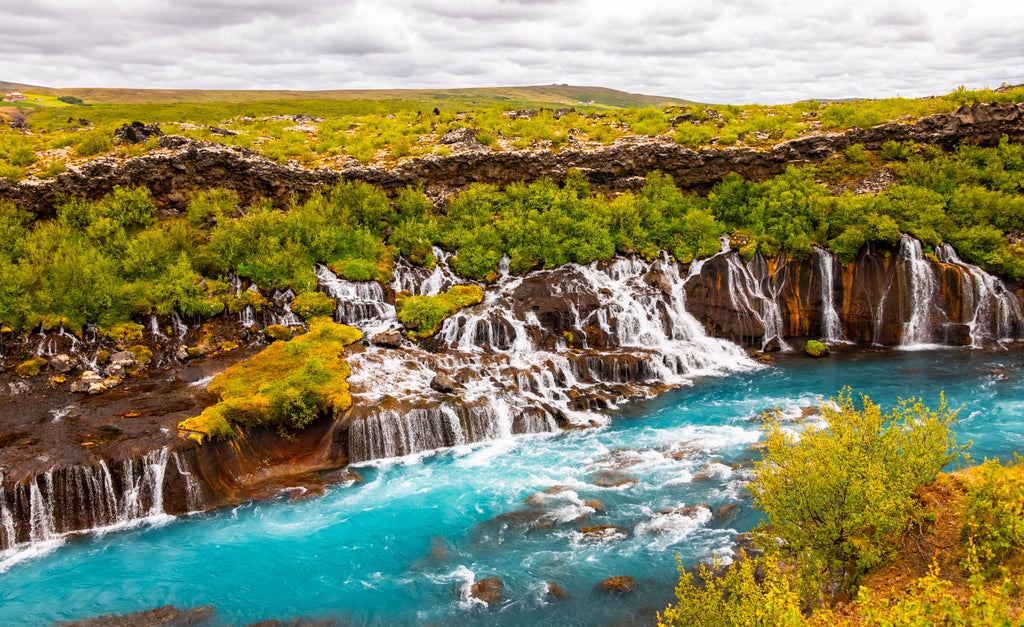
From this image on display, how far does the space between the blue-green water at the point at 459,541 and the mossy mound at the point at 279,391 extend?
152 inches

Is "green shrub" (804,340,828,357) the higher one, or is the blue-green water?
"green shrub" (804,340,828,357)

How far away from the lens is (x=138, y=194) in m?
41.1

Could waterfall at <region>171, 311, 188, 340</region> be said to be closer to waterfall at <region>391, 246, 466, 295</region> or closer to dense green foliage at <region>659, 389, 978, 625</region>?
waterfall at <region>391, 246, 466, 295</region>

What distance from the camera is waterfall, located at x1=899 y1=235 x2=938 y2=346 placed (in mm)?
38969

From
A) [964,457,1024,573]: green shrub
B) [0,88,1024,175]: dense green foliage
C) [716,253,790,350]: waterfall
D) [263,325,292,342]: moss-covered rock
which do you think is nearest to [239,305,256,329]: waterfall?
[263,325,292,342]: moss-covered rock

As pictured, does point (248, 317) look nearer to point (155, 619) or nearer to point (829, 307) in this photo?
point (155, 619)

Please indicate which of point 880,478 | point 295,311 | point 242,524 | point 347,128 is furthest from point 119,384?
point 347,128

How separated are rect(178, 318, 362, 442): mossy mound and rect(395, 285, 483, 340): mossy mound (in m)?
5.63

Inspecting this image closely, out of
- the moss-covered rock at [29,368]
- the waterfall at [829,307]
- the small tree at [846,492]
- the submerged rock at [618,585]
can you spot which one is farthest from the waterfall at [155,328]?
the waterfall at [829,307]

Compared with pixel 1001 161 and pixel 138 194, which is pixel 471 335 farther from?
pixel 1001 161

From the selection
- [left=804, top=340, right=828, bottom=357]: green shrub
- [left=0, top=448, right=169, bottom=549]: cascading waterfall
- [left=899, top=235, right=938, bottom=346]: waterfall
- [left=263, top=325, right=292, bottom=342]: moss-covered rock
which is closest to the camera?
[left=0, top=448, right=169, bottom=549]: cascading waterfall

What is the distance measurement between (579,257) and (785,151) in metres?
20.1

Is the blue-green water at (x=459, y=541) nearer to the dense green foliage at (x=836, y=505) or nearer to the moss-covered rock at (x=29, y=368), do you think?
the dense green foliage at (x=836, y=505)

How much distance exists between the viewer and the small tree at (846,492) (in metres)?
13.9
